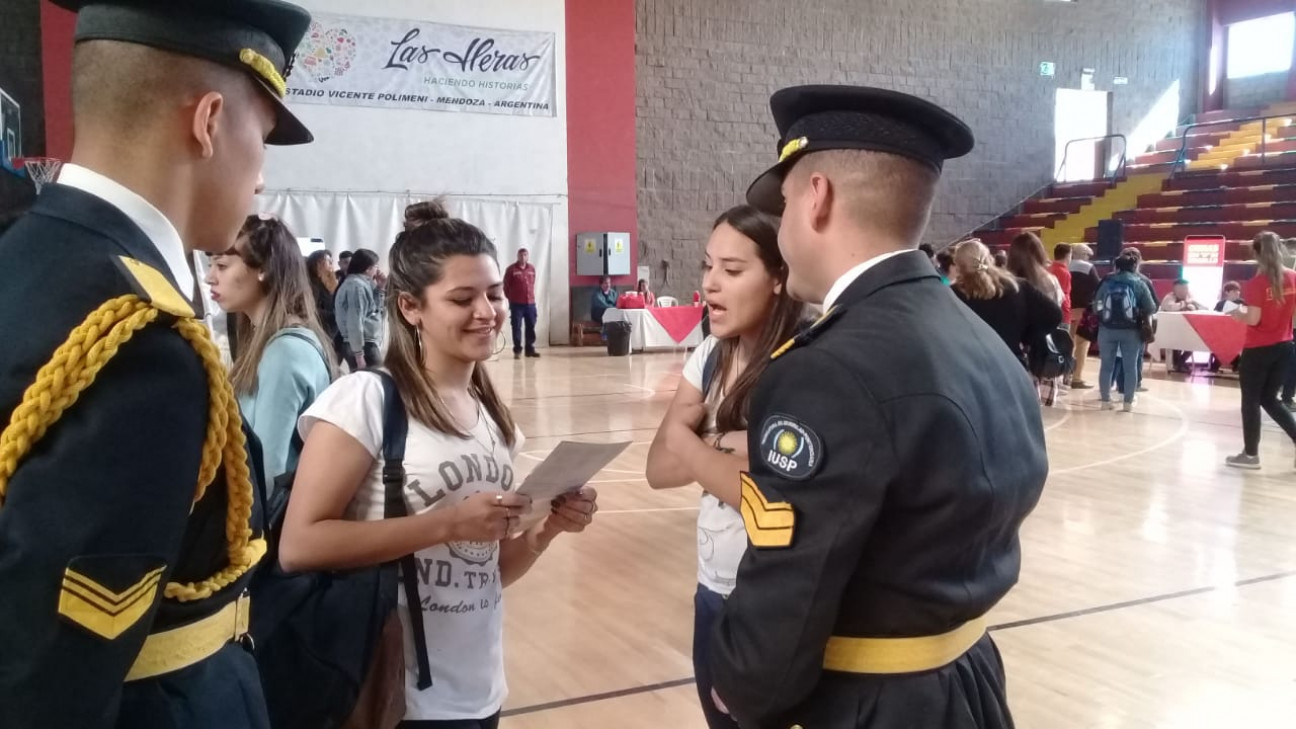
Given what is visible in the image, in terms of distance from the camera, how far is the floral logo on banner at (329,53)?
14.1 m

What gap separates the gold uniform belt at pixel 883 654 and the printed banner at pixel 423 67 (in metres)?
13.8

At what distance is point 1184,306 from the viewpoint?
1236cm

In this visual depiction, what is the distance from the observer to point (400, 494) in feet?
5.90

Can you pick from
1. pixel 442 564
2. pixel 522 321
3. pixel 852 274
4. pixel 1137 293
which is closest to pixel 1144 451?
pixel 1137 293

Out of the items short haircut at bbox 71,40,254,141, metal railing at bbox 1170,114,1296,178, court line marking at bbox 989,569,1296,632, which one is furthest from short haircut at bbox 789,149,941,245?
metal railing at bbox 1170,114,1296,178

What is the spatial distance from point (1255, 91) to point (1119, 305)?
556 inches

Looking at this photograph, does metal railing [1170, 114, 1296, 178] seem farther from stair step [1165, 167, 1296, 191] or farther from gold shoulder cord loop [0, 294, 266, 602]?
gold shoulder cord loop [0, 294, 266, 602]

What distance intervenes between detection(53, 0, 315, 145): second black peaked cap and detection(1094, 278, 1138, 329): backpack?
9.78 m

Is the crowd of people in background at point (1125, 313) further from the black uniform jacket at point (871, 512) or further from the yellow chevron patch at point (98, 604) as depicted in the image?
the yellow chevron patch at point (98, 604)

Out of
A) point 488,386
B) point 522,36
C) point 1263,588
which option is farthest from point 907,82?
point 488,386

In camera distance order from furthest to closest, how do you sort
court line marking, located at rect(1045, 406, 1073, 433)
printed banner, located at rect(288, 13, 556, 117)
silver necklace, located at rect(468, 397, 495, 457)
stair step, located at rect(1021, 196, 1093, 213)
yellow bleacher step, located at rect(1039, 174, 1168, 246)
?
stair step, located at rect(1021, 196, 1093, 213)
yellow bleacher step, located at rect(1039, 174, 1168, 246)
printed banner, located at rect(288, 13, 556, 117)
court line marking, located at rect(1045, 406, 1073, 433)
silver necklace, located at rect(468, 397, 495, 457)

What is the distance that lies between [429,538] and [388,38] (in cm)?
1414

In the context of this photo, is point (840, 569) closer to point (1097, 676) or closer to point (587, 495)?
point (587, 495)

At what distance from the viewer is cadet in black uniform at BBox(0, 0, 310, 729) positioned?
87cm
